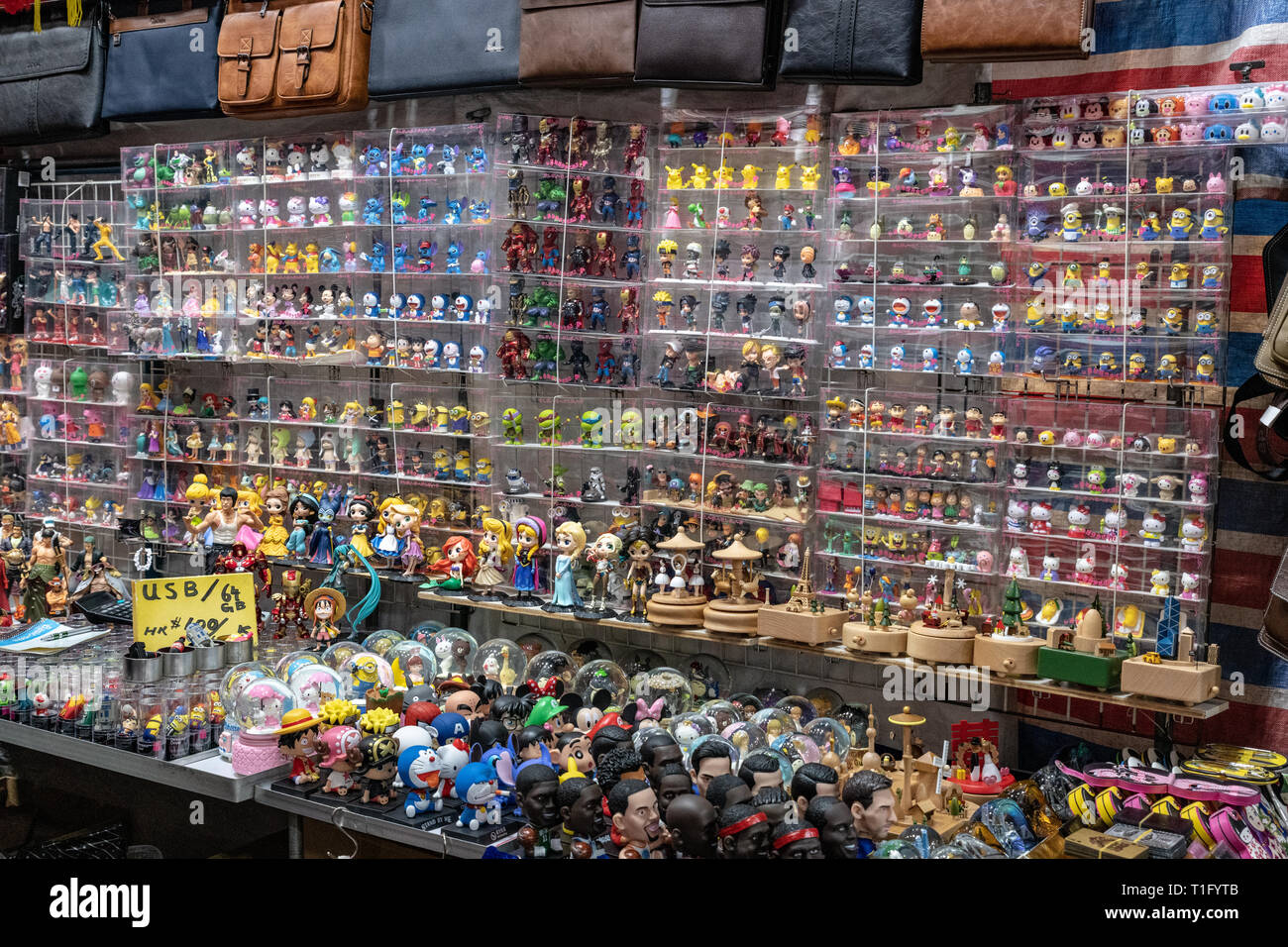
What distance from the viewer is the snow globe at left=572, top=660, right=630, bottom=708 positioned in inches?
184

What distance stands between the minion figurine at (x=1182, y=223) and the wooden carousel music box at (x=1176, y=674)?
1358mm

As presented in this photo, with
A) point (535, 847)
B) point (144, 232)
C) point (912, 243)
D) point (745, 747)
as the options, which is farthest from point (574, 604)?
point (144, 232)

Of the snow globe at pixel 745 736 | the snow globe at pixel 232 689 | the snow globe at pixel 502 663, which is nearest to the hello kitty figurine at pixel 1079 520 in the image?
the snow globe at pixel 745 736

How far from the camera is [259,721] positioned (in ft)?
14.3

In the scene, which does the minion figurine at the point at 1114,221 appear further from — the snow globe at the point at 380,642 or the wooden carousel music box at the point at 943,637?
the snow globe at the point at 380,642

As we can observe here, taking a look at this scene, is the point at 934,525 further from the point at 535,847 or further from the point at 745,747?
the point at 535,847

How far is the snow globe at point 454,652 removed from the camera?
16.8 ft

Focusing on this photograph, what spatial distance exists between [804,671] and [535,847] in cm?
182

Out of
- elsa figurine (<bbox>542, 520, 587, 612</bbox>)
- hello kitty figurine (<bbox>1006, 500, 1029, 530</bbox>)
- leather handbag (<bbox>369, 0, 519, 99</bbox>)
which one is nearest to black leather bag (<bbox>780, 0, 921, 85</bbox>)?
leather handbag (<bbox>369, 0, 519, 99</bbox>)

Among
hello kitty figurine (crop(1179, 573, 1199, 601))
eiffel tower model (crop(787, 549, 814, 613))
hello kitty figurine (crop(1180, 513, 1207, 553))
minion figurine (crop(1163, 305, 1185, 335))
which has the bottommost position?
eiffel tower model (crop(787, 549, 814, 613))

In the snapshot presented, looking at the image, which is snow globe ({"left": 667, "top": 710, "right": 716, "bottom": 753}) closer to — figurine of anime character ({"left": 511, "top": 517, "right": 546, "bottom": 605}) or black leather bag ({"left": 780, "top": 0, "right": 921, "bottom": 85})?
figurine of anime character ({"left": 511, "top": 517, "right": 546, "bottom": 605})

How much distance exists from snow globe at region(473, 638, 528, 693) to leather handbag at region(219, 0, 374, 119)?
8.67ft

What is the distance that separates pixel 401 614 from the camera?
20.6 ft

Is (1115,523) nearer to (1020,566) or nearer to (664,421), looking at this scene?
(1020,566)
